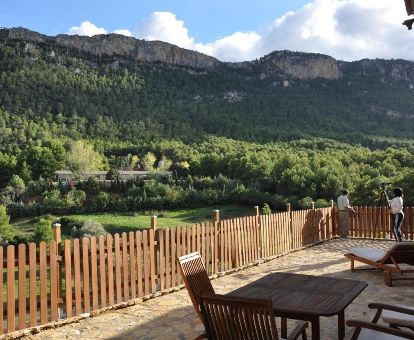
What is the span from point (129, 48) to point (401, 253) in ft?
355

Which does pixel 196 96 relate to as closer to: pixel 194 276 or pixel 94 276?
pixel 94 276

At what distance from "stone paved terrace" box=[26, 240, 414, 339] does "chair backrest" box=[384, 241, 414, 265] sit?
41cm

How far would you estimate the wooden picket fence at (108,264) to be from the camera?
15.6 feet

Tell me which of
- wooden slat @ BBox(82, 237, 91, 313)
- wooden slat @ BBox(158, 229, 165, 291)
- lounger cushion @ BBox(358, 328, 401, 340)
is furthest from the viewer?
wooden slat @ BBox(158, 229, 165, 291)

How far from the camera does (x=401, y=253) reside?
6.79 m

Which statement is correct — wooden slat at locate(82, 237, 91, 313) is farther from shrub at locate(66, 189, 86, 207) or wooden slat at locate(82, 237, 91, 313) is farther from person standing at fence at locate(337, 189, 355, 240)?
shrub at locate(66, 189, 86, 207)

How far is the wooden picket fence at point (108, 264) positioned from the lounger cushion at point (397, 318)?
337cm

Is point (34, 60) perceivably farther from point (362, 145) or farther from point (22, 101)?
point (362, 145)

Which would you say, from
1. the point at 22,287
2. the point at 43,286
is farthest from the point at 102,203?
the point at 22,287

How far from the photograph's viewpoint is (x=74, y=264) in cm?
530

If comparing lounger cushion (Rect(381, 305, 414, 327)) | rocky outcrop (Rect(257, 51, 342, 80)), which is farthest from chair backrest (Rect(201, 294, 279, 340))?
rocky outcrop (Rect(257, 51, 342, 80))

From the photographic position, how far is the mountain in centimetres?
7219

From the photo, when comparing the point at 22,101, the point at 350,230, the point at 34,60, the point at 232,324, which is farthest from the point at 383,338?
the point at 34,60

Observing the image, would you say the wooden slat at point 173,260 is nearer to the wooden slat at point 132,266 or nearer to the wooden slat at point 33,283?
the wooden slat at point 132,266
